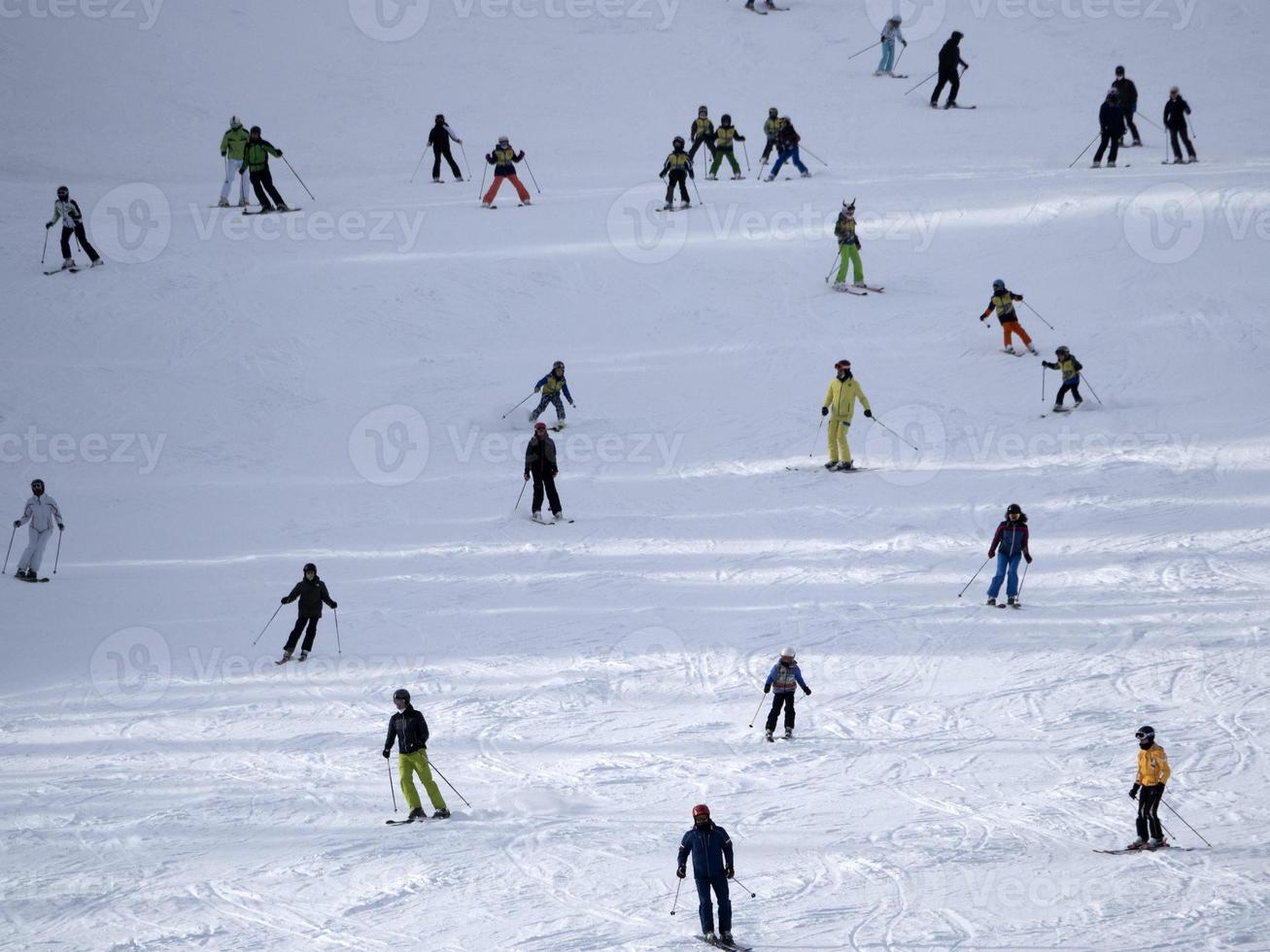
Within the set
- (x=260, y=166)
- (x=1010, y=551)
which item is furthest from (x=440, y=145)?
(x=1010, y=551)

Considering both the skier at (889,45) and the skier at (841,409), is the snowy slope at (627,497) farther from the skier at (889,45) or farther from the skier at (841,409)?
the skier at (889,45)

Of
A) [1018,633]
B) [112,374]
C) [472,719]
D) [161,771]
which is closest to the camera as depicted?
[161,771]

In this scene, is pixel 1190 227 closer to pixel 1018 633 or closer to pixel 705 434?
pixel 705 434

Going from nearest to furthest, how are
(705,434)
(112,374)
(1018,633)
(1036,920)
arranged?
(1036,920), (1018,633), (705,434), (112,374)

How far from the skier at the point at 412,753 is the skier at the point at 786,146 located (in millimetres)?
17994

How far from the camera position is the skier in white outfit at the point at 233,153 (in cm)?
2386

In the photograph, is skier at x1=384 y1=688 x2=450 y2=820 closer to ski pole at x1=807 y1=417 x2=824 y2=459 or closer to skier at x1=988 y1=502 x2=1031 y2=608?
skier at x1=988 y1=502 x2=1031 y2=608

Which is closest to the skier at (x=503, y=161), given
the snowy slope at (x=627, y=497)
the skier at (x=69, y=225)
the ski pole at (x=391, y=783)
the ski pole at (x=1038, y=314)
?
the snowy slope at (x=627, y=497)

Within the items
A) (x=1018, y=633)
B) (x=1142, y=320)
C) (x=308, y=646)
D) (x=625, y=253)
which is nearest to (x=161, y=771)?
(x=308, y=646)

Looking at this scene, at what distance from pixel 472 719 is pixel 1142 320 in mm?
13612

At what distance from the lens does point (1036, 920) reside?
8.88 m

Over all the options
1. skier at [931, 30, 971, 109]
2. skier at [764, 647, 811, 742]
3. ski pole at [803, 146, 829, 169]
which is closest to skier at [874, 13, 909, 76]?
skier at [931, 30, 971, 109]

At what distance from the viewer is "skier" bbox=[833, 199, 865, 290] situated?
2100 cm

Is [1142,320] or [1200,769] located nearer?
[1200,769]
